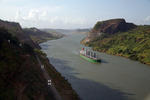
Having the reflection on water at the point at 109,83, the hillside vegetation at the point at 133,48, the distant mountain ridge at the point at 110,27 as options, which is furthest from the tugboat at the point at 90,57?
the distant mountain ridge at the point at 110,27

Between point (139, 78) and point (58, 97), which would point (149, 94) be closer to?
point (139, 78)

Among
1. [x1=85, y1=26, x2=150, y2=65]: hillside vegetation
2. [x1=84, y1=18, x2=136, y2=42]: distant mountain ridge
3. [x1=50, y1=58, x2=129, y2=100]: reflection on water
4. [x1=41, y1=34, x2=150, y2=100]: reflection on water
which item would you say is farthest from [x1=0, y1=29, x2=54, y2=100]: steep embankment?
[x1=84, y1=18, x2=136, y2=42]: distant mountain ridge

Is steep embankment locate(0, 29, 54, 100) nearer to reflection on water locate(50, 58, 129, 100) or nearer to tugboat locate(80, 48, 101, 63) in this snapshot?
reflection on water locate(50, 58, 129, 100)

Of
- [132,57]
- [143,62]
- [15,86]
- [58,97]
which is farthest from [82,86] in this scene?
[132,57]

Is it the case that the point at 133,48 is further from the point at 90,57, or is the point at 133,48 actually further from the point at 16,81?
the point at 16,81

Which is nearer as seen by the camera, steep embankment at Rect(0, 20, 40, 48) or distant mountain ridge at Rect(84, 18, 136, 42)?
steep embankment at Rect(0, 20, 40, 48)

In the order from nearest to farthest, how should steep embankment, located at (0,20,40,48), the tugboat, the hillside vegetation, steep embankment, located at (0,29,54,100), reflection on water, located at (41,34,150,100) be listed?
steep embankment, located at (0,29,54,100)
reflection on water, located at (41,34,150,100)
the tugboat
the hillside vegetation
steep embankment, located at (0,20,40,48)

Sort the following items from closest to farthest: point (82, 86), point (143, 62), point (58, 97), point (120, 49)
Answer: point (58, 97), point (82, 86), point (143, 62), point (120, 49)

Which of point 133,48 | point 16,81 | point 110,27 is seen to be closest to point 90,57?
point 133,48

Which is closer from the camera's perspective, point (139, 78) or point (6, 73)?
point (6, 73)

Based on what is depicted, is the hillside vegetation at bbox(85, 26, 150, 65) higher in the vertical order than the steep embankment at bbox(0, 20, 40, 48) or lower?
lower

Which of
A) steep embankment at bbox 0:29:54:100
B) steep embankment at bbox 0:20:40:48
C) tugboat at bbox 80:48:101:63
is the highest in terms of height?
steep embankment at bbox 0:20:40:48
